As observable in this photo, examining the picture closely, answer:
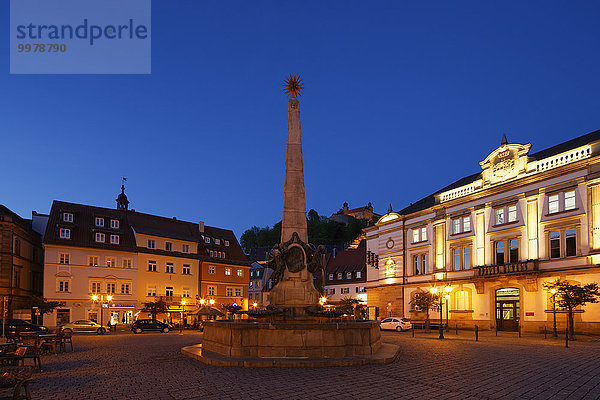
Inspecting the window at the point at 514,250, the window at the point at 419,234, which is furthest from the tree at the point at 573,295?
the window at the point at 419,234

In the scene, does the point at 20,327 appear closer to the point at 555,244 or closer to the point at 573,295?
the point at 573,295

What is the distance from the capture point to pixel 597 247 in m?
34.4

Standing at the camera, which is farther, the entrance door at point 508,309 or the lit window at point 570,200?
the entrance door at point 508,309

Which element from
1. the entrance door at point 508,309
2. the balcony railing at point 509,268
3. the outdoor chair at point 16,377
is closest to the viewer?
the outdoor chair at point 16,377

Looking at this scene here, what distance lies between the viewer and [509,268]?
40812mm

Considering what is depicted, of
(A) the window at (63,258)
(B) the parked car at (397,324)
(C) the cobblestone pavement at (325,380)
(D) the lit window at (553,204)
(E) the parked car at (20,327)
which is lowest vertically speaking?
(B) the parked car at (397,324)

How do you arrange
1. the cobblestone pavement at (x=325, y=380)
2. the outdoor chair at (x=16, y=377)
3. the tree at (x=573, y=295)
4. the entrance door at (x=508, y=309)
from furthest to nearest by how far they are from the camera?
the entrance door at (x=508, y=309) < the tree at (x=573, y=295) < the cobblestone pavement at (x=325, y=380) < the outdoor chair at (x=16, y=377)

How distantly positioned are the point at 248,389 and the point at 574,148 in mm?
34414

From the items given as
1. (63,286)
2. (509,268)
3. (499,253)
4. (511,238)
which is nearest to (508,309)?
(509,268)

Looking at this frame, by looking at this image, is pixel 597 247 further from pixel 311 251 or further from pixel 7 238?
pixel 7 238

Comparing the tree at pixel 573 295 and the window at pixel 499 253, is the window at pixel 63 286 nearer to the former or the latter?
the window at pixel 499 253

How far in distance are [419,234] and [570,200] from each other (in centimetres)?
1878

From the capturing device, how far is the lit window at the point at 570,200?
36.5 m

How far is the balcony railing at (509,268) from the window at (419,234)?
916 centimetres
